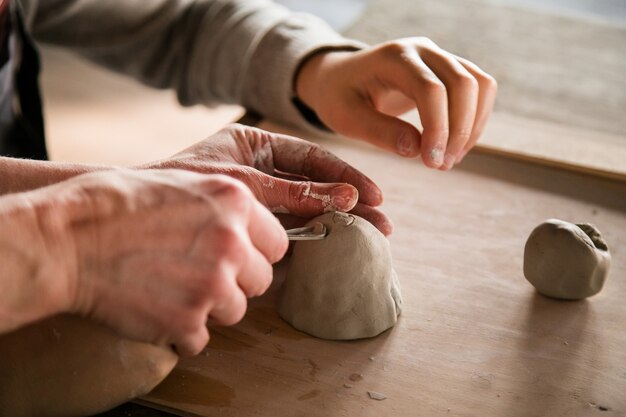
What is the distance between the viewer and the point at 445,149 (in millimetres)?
1066

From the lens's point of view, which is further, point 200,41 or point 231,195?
point 200,41

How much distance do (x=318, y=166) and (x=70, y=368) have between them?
454 millimetres

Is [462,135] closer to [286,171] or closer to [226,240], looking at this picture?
[286,171]

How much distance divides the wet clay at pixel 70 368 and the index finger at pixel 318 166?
0.38 metres

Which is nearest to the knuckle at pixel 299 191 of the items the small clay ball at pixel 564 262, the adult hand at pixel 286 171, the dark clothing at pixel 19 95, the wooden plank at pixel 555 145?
the adult hand at pixel 286 171

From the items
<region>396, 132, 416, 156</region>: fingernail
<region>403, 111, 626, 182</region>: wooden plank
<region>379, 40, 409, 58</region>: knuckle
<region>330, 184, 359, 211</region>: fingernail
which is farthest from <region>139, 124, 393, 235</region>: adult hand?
<region>403, 111, 626, 182</region>: wooden plank

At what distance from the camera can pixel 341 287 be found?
93 cm

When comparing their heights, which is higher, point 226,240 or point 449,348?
point 226,240

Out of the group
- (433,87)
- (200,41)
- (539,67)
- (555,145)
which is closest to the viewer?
(433,87)

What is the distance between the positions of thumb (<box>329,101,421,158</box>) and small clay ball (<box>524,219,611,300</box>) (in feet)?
0.77

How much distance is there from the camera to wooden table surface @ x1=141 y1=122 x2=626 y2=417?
81cm

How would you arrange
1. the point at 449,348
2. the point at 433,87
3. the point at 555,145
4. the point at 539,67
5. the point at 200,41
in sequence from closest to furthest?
the point at 449,348, the point at 433,87, the point at 555,145, the point at 200,41, the point at 539,67

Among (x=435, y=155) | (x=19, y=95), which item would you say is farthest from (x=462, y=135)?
(x=19, y=95)

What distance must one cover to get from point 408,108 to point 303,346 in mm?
535
